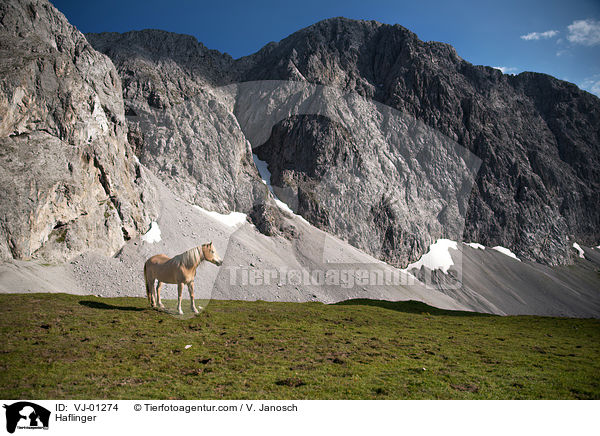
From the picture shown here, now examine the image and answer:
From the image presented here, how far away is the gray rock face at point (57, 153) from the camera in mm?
47156

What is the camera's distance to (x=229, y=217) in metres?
85.0

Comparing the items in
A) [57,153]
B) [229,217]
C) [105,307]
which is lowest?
[105,307]

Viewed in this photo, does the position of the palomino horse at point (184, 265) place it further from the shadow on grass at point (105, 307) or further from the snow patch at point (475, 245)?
the snow patch at point (475, 245)

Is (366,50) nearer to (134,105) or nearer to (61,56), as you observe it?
(134,105)

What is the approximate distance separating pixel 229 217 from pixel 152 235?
82.0ft

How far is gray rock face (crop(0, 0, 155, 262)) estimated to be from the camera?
4716 centimetres

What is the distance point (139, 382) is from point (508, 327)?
2844 cm

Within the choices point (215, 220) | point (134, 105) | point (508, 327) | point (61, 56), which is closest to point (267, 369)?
point (508, 327)

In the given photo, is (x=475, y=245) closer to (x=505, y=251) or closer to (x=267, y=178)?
(x=505, y=251)

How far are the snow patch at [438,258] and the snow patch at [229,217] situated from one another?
172 ft

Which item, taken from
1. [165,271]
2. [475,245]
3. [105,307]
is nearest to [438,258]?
[475,245]
